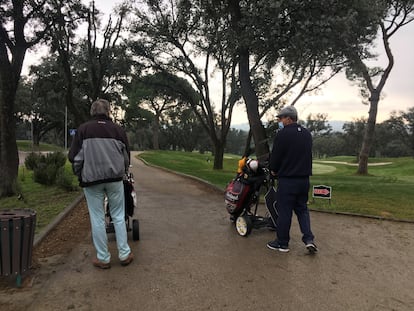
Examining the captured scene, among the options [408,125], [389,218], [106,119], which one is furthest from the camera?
[408,125]

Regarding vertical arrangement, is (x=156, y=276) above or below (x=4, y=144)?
below

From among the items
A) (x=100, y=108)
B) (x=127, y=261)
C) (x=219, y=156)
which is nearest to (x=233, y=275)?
(x=127, y=261)

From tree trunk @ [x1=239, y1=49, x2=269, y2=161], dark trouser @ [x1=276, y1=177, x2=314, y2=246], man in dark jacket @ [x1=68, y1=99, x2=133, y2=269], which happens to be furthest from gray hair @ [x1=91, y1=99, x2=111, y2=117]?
tree trunk @ [x1=239, y1=49, x2=269, y2=161]

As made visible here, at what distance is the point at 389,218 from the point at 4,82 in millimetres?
10400

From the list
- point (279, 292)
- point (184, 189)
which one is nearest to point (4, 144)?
point (184, 189)

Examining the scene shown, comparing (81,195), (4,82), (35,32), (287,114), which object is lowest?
(81,195)

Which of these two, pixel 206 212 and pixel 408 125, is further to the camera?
pixel 408 125

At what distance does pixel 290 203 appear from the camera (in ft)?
17.1

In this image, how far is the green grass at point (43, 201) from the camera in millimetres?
7800

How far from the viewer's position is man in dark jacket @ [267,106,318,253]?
202 inches

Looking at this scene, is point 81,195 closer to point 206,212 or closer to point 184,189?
point 184,189

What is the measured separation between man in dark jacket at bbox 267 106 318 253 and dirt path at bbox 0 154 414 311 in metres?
0.32

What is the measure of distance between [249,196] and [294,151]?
1.37m

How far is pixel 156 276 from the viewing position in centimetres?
432
